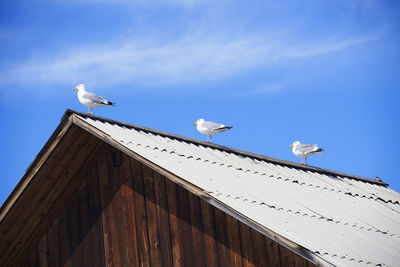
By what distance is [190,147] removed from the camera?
9.66 m

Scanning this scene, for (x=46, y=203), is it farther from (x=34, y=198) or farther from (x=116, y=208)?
(x=116, y=208)

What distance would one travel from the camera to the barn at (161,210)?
741 cm

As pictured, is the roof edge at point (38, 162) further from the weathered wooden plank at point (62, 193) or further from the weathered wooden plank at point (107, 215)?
the weathered wooden plank at point (107, 215)

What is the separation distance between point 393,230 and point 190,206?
321cm

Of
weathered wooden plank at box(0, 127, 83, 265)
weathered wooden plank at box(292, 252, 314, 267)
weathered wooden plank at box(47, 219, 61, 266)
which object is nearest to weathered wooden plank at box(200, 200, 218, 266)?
weathered wooden plank at box(292, 252, 314, 267)

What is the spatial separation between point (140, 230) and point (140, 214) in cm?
22

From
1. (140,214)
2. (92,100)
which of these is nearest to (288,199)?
(140,214)

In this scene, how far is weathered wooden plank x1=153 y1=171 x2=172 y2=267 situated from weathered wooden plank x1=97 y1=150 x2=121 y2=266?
0.83m

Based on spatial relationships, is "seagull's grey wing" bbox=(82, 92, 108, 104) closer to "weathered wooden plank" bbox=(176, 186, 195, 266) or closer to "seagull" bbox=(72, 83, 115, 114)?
"seagull" bbox=(72, 83, 115, 114)

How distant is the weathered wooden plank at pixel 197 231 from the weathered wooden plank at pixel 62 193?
1853mm

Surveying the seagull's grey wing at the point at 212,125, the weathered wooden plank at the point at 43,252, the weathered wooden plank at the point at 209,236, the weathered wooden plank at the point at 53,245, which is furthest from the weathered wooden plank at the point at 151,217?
the seagull's grey wing at the point at 212,125

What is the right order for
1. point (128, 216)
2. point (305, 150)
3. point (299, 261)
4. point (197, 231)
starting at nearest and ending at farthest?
1. point (299, 261)
2. point (197, 231)
3. point (128, 216)
4. point (305, 150)

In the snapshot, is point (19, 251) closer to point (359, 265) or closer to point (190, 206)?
point (190, 206)

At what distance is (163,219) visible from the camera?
8438 millimetres
